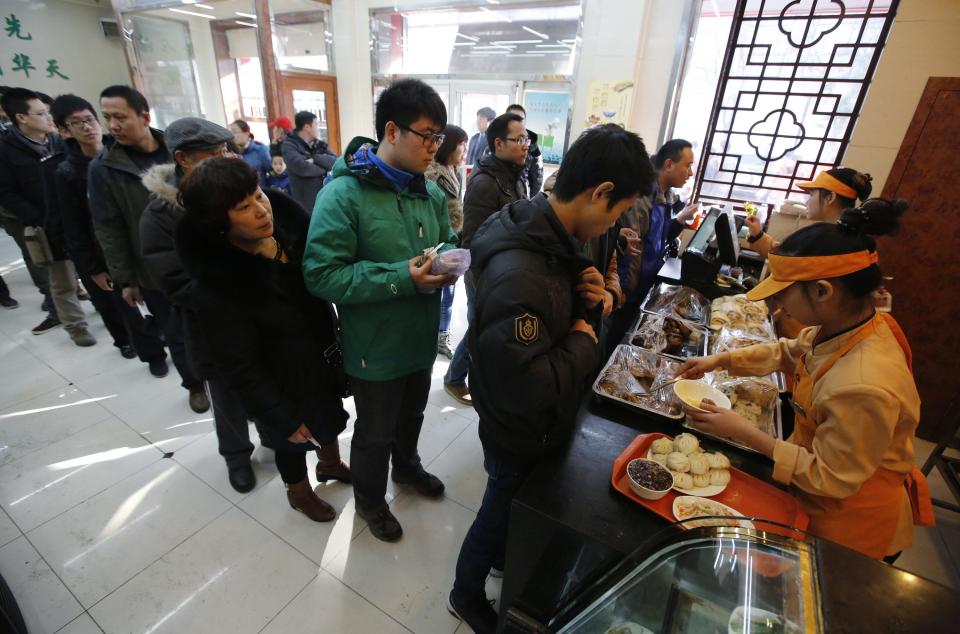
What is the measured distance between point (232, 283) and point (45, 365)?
300 centimetres

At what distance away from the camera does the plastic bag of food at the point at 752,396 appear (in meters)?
1.46

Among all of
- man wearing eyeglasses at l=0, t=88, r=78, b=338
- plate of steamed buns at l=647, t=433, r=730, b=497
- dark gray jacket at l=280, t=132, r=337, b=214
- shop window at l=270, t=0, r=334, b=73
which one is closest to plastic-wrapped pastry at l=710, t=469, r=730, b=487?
plate of steamed buns at l=647, t=433, r=730, b=497

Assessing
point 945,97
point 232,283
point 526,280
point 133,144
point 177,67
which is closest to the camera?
point 526,280

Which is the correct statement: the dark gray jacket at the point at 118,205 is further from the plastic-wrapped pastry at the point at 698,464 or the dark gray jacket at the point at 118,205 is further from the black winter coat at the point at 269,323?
the plastic-wrapped pastry at the point at 698,464

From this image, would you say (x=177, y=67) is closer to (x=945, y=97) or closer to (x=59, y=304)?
(x=59, y=304)

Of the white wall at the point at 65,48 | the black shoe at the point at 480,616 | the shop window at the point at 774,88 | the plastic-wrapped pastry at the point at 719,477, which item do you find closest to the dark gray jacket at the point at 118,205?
the black shoe at the point at 480,616

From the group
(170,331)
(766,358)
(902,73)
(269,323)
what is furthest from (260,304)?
(902,73)

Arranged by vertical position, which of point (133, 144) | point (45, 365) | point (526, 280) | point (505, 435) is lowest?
point (45, 365)

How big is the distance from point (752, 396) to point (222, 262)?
1880 millimetres

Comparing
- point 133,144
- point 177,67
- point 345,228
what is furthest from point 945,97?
point 177,67

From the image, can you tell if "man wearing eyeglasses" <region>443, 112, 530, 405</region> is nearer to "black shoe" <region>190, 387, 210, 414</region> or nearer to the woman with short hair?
the woman with short hair

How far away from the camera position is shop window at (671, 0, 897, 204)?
3.38 m

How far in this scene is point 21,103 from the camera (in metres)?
3.19

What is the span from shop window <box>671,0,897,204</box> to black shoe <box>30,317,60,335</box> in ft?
19.7
